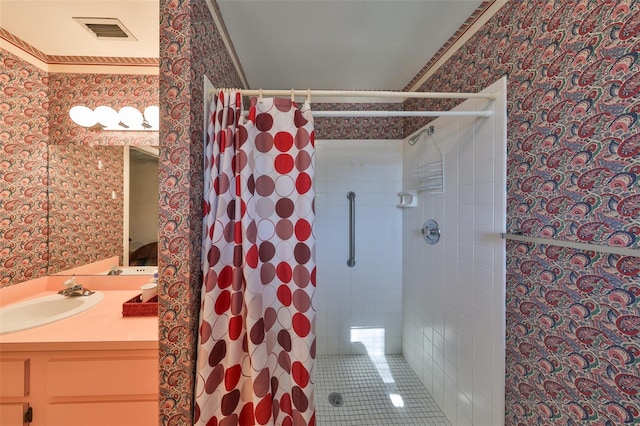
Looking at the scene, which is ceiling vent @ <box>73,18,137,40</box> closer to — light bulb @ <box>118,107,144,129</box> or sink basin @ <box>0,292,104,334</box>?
light bulb @ <box>118,107,144,129</box>

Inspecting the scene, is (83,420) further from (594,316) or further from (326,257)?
(594,316)

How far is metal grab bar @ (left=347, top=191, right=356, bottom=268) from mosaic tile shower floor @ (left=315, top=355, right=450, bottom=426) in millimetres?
932

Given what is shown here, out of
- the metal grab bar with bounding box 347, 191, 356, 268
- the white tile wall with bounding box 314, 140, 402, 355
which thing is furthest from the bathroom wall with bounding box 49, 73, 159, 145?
the metal grab bar with bounding box 347, 191, 356, 268

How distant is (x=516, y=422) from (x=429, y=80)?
2153 millimetres

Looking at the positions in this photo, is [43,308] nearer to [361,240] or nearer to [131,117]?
[131,117]

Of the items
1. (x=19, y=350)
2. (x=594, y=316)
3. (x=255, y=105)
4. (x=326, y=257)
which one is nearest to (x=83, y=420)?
(x=19, y=350)

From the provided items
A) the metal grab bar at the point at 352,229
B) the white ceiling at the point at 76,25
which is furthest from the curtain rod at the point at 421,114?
the metal grab bar at the point at 352,229

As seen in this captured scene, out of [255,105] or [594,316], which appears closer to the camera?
[594,316]

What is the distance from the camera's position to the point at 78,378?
39.9 inches

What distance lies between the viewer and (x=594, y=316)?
2.57 ft

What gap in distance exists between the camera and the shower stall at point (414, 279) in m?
1.23

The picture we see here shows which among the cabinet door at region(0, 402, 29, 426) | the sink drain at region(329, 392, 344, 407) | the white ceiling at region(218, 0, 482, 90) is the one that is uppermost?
the white ceiling at region(218, 0, 482, 90)

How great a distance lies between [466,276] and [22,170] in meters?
2.82

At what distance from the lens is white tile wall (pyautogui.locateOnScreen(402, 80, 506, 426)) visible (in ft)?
3.82
